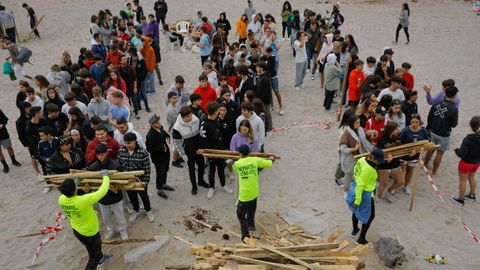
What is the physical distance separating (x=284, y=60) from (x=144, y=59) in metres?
6.61

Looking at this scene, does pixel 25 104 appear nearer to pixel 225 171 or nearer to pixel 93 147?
pixel 93 147

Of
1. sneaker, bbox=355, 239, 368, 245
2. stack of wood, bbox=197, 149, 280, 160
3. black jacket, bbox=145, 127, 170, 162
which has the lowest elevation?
sneaker, bbox=355, 239, 368, 245

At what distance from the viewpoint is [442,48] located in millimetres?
17875

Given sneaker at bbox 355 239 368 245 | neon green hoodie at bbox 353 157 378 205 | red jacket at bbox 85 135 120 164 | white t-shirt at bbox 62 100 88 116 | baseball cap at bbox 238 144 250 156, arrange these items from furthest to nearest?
white t-shirt at bbox 62 100 88 116, red jacket at bbox 85 135 120 164, sneaker at bbox 355 239 368 245, baseball cap at bbox 238 144 250 156, neon green hoodie at bbox 353 157 378 205

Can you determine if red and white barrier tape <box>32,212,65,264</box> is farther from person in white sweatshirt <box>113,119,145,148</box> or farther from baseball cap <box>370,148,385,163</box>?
baseball cap <box>370,148,385,163</box>

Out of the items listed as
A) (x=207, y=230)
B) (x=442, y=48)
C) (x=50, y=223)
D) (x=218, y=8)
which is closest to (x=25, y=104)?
(x=50, y=223)

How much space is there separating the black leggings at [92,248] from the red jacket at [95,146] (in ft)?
4.81

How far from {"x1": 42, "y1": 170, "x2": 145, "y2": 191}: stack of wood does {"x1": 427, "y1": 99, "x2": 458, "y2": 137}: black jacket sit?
20.4 feet

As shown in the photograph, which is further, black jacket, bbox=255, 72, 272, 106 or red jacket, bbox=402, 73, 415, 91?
black jacket, bbox=255, 72, 272, 106

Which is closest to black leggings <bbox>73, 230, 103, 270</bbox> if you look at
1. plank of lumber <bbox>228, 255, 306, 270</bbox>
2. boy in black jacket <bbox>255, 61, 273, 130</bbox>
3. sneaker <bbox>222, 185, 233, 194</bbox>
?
plank of lumber <bbox>228, 255, 306, 270</bbox>

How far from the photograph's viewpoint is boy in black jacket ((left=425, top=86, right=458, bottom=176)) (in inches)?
330

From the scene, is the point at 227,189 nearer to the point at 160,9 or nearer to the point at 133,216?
the point at 133,216

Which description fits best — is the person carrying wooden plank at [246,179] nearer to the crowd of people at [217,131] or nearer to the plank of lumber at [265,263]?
the crowd of people at [217,131]

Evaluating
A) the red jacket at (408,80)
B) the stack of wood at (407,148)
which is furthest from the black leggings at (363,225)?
the red jacket at (408,80)
